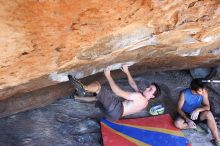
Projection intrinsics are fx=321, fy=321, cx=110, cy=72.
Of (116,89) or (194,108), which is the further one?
(194,108)

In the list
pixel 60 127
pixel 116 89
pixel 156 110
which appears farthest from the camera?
pixel 156 110

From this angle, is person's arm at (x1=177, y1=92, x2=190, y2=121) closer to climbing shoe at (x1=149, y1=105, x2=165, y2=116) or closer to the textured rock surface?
the textured rock surface

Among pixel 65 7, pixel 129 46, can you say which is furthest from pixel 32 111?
pixel 65 7

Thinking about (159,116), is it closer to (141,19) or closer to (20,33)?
(141,19)

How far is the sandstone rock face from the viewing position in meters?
2.52

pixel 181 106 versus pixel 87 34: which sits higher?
pixel 87 34

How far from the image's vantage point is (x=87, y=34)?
300 centimetres

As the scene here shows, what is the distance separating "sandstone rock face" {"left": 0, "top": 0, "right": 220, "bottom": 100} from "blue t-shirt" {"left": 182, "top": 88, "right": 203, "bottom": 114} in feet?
2.29

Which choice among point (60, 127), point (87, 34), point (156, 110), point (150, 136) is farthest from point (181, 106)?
point (87, 34)

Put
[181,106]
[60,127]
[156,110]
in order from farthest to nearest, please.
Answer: [156,110], [181,106], [60,127]

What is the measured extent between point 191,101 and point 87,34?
2.36m

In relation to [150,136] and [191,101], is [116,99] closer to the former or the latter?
[150,136]

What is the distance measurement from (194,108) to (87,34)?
97.6 inches

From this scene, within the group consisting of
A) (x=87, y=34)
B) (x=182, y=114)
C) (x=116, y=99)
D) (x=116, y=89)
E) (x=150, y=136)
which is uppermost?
(x=87, y=34)
